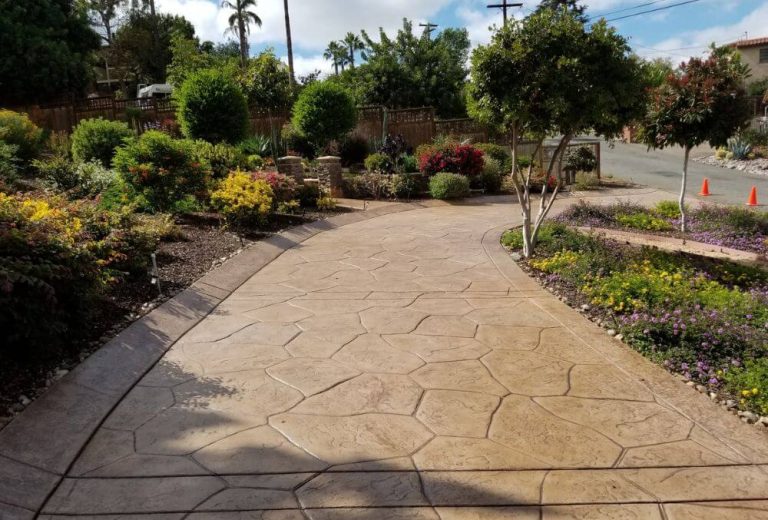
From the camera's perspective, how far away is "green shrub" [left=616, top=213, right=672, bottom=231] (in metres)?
9.54

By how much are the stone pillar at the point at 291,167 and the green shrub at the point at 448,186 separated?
2867 mm

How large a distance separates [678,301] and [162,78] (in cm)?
4057

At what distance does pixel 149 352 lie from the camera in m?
4.36

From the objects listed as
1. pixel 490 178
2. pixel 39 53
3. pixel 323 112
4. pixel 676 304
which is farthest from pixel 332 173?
pixel 39 53

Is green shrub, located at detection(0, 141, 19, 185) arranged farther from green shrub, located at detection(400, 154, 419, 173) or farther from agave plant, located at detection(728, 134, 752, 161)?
agave plant, located at detection(728, 134, 752, 161)

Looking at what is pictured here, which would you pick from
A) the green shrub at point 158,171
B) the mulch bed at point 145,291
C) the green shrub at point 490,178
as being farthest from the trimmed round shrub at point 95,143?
the green shrub at point 490,178

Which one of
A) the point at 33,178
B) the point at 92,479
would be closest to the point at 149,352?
the point at 92,479

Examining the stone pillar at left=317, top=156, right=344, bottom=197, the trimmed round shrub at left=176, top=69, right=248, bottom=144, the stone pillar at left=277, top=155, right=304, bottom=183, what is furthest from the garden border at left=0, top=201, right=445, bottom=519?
the stone pillar at left=317, top=156, right=344, bottom=197

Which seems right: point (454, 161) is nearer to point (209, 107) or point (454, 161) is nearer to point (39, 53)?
point (209, 107)

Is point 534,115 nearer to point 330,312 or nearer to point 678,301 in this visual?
point 678,301

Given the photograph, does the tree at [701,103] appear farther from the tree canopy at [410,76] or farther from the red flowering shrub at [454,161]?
the tree canopy at [410,76]

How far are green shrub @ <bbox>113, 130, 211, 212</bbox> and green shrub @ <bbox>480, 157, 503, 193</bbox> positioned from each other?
7.08 meters

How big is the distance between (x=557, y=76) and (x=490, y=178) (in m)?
7.45

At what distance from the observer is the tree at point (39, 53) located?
20.9m
